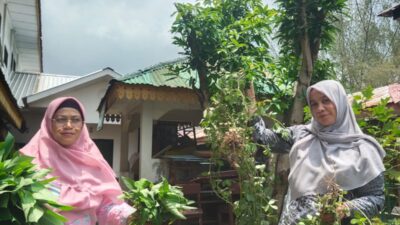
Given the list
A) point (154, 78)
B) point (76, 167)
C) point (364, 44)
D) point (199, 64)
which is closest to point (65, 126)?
point (76, 167)

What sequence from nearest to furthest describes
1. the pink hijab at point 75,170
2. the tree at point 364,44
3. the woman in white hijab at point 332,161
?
the woman in white hijab at point 332,161 → the pink hijab at point 75,170 → the tree at point 364,44

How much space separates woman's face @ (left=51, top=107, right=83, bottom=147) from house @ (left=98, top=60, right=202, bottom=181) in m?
2.56

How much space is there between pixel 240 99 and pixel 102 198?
0.85 meters

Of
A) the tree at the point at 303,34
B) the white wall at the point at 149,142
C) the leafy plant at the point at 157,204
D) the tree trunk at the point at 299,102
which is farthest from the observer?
the white wall at the point at 149,142

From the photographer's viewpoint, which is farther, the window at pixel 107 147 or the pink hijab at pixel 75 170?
the window at pixel 107 147

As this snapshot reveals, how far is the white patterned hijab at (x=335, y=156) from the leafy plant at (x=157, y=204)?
1.87 feet

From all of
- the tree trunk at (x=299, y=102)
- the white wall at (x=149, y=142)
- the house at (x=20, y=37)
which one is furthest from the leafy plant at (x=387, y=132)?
the house at (x=20, y=37)

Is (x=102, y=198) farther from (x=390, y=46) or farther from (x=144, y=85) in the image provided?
(x=390, y=46)

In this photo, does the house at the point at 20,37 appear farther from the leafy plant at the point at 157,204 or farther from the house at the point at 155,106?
the leafy plant at the point at 157,204

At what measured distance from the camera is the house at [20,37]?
836cm

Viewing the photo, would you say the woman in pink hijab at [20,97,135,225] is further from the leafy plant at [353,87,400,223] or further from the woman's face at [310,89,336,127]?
the leafy plant at [353,87,400,223]

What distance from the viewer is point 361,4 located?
57.8ft

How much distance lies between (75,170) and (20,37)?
Answer: 1015 cm

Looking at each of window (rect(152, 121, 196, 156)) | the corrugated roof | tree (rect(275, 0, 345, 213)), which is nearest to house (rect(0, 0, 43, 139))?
the corrugated roof
